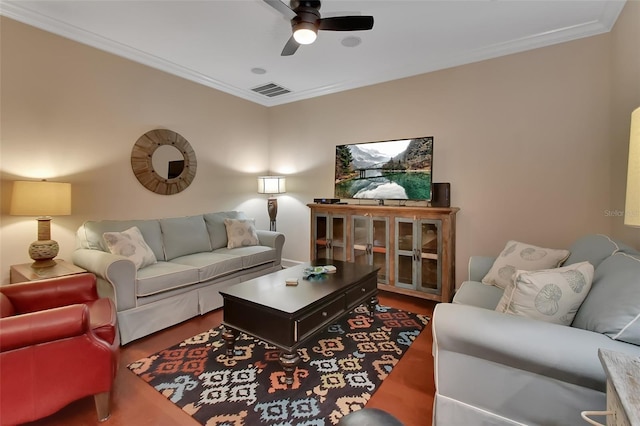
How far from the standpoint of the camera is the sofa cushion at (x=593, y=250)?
1655 mm

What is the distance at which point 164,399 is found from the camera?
1.77m

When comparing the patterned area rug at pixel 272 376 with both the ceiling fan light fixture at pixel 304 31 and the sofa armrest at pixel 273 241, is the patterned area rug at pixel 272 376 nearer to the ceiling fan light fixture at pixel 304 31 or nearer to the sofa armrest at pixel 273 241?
the sofa armrest at pixel 273 241

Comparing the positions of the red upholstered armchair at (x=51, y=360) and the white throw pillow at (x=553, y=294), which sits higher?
the white throw pillow at (x=553, y=294)

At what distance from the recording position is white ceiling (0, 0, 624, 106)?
2430 mm

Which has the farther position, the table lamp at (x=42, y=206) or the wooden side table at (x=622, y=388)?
the table lamp at (x=42, y=206)

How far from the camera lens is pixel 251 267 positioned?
348 centimetres

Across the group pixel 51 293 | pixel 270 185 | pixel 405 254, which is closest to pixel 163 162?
pixel 270 185

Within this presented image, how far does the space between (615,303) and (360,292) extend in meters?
1.70

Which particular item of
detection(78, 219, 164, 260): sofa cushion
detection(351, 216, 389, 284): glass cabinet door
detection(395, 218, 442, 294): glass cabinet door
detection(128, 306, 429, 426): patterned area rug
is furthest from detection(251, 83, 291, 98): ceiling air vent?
detection(128, 306, 429, 426): patterned area rug

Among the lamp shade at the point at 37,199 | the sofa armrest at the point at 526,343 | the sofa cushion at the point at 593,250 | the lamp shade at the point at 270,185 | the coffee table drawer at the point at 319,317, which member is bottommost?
the coffee table drawer at the point at 319,317

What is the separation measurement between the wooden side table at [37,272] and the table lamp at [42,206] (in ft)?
0.24

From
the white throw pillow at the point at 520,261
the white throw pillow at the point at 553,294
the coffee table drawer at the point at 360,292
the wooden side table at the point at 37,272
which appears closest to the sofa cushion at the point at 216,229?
the wooden side table at the point at 37,272

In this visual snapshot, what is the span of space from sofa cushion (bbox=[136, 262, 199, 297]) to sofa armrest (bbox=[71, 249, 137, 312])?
0.07 meters

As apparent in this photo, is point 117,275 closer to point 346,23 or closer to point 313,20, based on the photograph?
point 313,20
